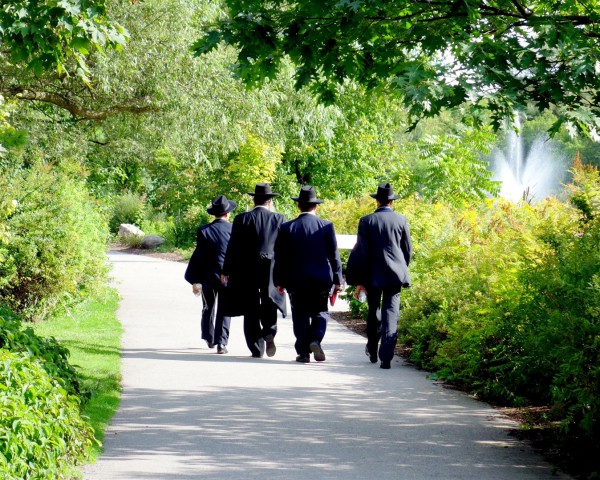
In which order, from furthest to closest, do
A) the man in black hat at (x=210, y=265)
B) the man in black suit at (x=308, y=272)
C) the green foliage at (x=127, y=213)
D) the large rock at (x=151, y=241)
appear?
the green foliage at (x=127, y=213) < the large rock at (x=151, y=241) < the man in black hat at (x=210, y=265) < the man in black suit at (x=308, y=272)

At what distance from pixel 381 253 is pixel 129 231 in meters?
33.4

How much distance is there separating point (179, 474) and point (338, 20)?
3.60 meters

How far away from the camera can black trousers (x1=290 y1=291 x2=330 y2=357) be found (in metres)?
10.8

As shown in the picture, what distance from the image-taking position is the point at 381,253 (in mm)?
10742

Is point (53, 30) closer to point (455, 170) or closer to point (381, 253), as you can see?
point (381, 253)

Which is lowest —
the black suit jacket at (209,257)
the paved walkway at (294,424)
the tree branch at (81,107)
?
the paved walkway at (294,424)

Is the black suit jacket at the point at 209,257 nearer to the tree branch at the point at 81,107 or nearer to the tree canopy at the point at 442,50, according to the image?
the tree canopy at the point at 442,50

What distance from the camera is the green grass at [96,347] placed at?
301 inches

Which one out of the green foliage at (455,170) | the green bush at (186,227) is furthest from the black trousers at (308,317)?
the green bush at (186,227)

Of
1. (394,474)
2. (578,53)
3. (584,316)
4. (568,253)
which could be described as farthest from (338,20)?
(394,474)

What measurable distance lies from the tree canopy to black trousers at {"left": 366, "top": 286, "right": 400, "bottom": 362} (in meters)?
3.19

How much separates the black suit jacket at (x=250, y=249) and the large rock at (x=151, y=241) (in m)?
28.8

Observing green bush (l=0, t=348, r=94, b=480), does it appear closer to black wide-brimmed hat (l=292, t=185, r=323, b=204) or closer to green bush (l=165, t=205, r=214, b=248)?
black wide-brimmed hat (l=292, t=185, r=323, b=204)

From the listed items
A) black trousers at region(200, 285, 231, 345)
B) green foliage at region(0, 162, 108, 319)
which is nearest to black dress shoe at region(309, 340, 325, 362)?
black trousers at region(200, 285, 231, 345)
